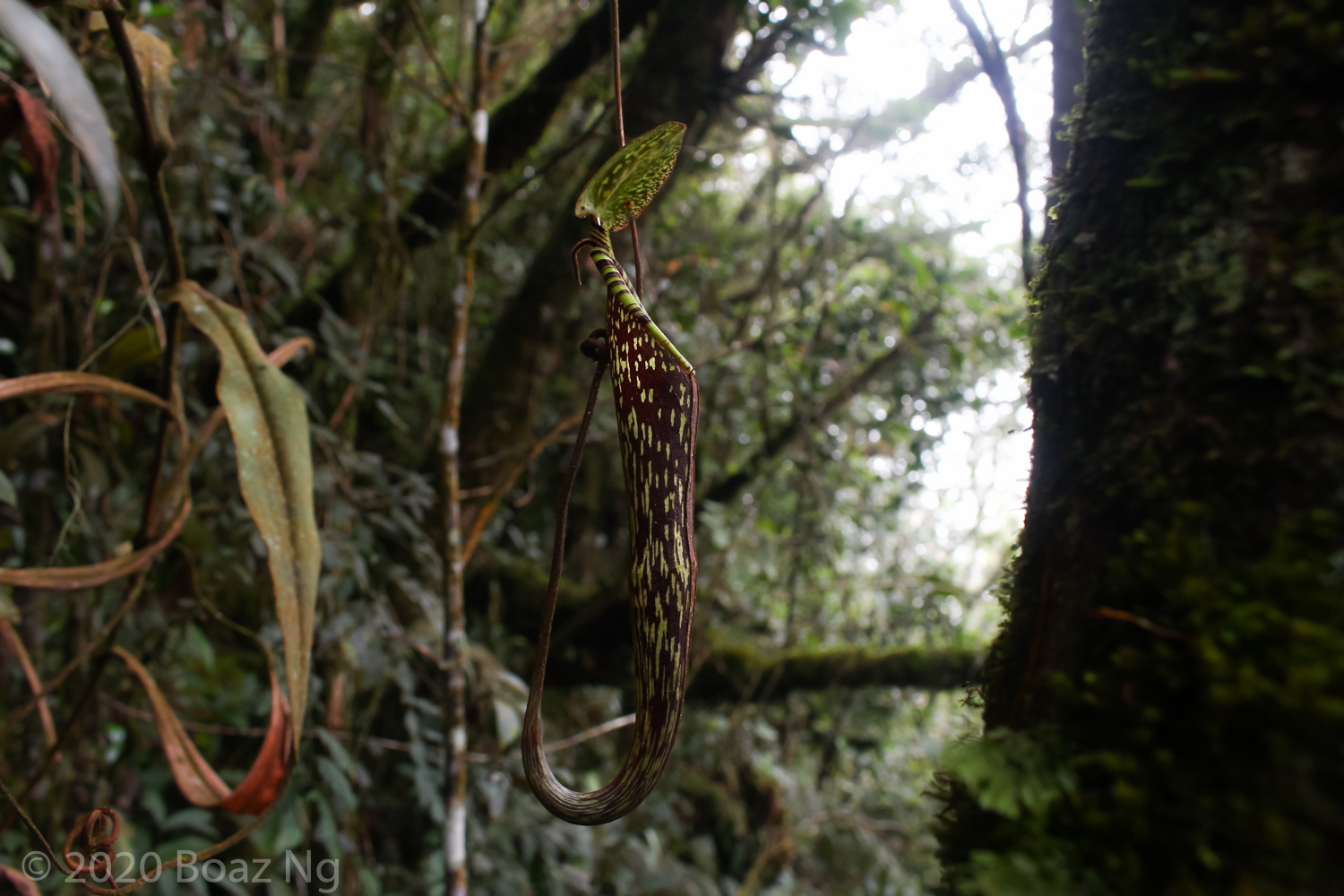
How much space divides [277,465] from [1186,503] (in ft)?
3.17

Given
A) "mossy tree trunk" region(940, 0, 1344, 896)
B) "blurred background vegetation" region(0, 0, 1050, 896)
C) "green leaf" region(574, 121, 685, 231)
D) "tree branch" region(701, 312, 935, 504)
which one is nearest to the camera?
"mossy tree trunk" region(940, 0, 1344, 896)

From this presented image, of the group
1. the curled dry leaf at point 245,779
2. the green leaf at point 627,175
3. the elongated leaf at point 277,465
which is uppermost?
the green leaf at point 627,175

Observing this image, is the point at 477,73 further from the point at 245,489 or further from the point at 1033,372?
the point at 1033,372

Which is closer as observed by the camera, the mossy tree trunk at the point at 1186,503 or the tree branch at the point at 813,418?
the mossy tree trunk at the point at 1186,503

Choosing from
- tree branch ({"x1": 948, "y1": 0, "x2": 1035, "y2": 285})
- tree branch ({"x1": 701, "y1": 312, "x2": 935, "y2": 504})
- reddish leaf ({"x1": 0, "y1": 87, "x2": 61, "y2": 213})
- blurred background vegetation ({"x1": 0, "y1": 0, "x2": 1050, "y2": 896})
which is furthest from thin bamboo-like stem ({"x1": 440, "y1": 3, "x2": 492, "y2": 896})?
tree branch ({"x1": 701, "y1": 312, "x2": 935, "y2": 504})

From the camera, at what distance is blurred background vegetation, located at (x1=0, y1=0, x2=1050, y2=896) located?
5.12 feet

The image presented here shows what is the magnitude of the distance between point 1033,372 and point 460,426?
2.13m

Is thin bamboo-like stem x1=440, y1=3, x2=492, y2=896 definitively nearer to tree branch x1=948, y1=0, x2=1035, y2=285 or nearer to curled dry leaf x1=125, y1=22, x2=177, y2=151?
curled dry leaf x1=125, y1=22, x2=177, y2=151

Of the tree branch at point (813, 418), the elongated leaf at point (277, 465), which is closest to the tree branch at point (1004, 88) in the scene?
the elongated leaf at point (277, 465)

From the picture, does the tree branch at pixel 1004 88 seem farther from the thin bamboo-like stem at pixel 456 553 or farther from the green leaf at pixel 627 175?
the thin bamboo-like stem at pixel 456 553

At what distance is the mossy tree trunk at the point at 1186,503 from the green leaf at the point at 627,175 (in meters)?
0.50

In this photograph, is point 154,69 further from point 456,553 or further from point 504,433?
point 504,433

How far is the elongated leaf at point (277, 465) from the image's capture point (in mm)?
835

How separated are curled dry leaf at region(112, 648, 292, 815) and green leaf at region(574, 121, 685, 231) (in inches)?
31.5
